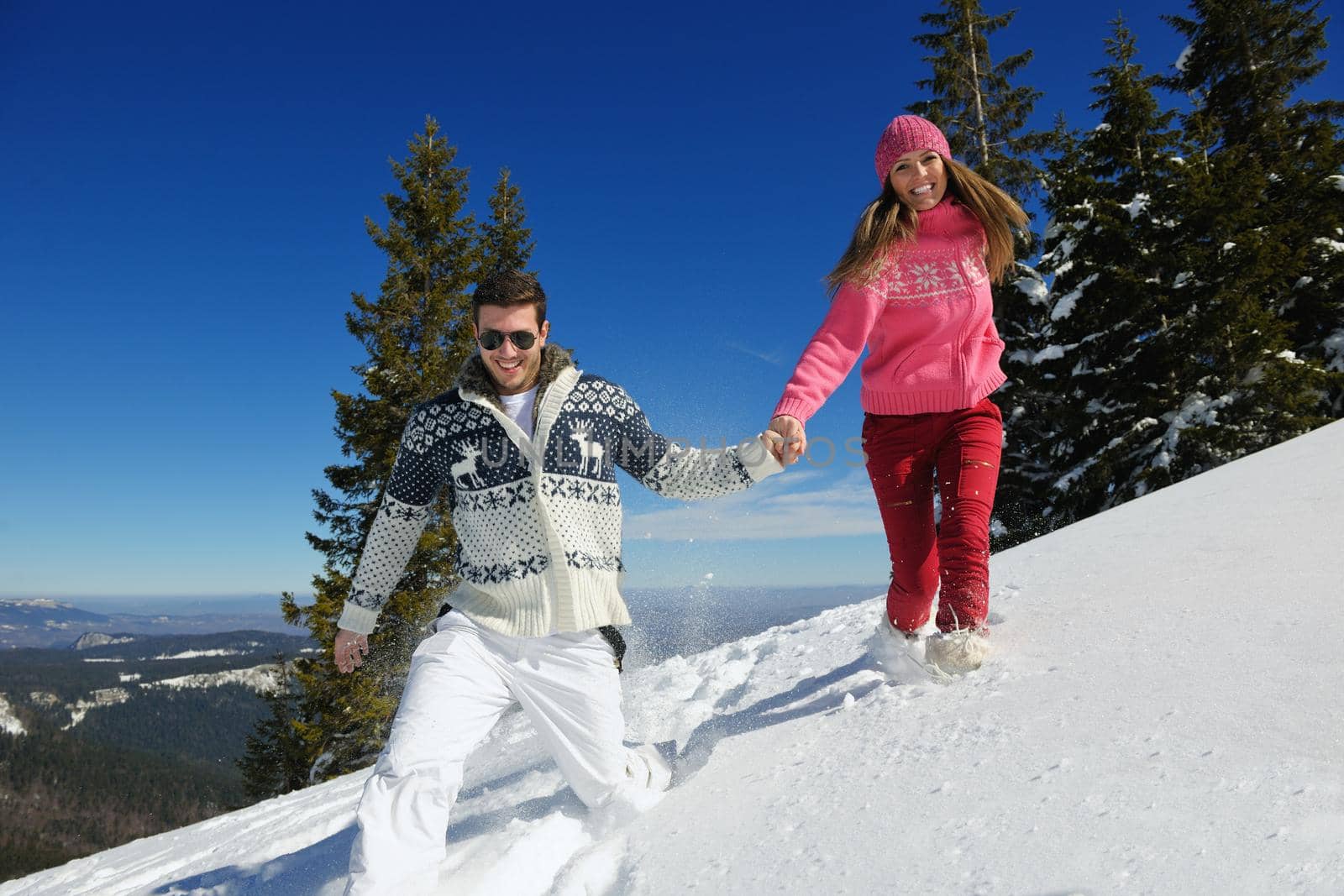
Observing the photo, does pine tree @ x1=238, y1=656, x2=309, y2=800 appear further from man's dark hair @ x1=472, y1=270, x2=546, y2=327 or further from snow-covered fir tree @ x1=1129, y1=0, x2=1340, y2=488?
snow-covered fir tree @ x1=1129, y1=0, x2=1340, y2=488

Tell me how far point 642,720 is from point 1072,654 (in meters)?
1.96

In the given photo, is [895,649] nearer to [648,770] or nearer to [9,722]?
[648,770]

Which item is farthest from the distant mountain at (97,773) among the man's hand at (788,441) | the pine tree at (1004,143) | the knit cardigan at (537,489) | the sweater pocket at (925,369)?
the sweater pocket at (925,369)

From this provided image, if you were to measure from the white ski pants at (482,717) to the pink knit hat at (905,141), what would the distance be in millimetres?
2137

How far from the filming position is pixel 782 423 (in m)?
2.57

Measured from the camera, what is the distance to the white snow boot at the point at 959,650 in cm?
243

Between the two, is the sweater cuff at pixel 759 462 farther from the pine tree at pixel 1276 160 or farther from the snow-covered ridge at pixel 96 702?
the snow-covered ridge at pixel 96 702

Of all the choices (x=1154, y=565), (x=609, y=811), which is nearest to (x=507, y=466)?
(x=609, y=811)

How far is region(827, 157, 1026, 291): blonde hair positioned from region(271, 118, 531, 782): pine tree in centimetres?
1172

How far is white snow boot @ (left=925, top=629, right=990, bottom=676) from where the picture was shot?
243 cm

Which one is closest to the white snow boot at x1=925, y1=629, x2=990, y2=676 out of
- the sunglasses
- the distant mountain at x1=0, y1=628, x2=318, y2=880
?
the sunglasses

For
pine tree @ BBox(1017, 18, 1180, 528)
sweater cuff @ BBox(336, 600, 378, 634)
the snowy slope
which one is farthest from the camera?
pine tree @ BBox(1017, 18, 1180, 528)

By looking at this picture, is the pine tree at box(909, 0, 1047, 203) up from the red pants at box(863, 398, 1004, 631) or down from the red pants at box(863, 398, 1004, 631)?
up

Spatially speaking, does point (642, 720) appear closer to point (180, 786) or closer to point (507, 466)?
point (507, 466)
